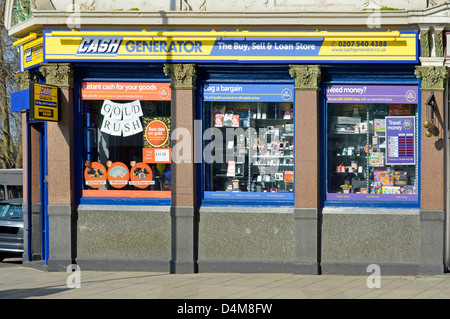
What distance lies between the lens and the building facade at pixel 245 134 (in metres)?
11.5

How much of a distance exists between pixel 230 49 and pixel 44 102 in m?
3.42

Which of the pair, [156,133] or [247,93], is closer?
A: [247,93]

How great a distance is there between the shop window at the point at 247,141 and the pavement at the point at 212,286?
65.2 inches

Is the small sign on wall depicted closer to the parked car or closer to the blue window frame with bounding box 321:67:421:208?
the parked car

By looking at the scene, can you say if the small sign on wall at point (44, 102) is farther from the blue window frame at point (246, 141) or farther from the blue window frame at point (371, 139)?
the blue window frame at point (371, 139)

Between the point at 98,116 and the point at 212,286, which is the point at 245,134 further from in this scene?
the point at 212,286

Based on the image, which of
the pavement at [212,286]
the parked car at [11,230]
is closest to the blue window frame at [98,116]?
the pavement at [212,286]

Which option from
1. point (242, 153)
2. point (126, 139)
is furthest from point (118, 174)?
point (242, 153)

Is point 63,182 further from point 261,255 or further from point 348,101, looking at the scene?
point 348,101

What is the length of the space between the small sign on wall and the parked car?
3.70 meters

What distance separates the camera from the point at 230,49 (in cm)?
1170

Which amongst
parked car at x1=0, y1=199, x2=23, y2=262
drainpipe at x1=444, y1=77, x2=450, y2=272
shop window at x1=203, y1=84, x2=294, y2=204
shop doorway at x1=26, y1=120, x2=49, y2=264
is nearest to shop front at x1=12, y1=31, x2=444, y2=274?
shop window at x1=203, y1=84, x2=294, y2=204

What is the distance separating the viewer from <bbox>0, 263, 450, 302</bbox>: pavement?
9602 millimetres

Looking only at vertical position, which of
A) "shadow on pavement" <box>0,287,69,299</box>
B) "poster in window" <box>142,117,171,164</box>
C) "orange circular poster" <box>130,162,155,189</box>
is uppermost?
"poster in window" <box>142,117,171,164</box>
